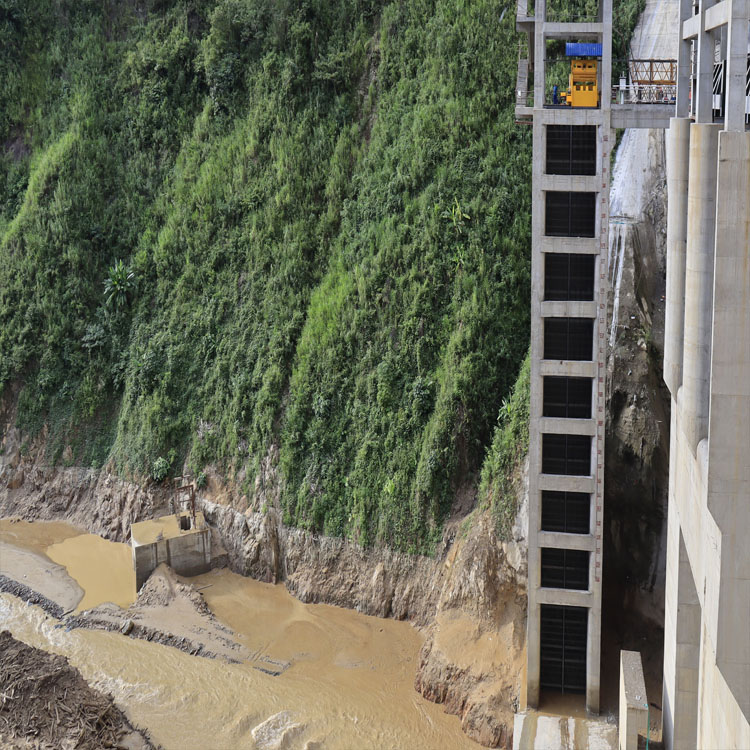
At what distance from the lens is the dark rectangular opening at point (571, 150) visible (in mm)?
25734

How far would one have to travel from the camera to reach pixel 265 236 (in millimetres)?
40344

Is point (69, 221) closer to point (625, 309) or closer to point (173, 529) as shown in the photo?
point (173, 529)

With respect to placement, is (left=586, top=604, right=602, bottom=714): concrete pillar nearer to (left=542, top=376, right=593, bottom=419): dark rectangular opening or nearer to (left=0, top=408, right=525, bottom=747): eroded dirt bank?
(left=0, top=408, right=525, bottom=747): eroded dirt bank

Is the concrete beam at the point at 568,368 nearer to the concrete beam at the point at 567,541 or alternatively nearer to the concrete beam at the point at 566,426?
the concrete beam at the point at 566,426

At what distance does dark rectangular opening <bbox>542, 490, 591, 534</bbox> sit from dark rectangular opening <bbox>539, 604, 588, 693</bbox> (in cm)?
225

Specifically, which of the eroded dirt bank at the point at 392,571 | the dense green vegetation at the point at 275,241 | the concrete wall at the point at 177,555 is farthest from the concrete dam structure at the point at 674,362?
the concrete wall at the point at 177,555

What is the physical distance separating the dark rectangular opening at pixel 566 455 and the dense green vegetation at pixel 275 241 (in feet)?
17.5

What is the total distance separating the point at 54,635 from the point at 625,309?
22.3m

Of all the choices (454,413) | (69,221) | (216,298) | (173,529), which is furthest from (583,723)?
(69,221)

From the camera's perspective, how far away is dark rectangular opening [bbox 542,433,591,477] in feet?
86.5

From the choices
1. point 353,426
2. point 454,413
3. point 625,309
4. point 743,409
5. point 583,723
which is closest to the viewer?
point 743,409

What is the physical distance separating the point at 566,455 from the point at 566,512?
1587 millimetres

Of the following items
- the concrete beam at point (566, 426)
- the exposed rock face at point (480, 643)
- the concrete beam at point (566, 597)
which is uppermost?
the concrete beam at point (566, 426)

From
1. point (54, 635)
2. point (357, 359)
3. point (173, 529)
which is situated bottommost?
point (54, 635)
